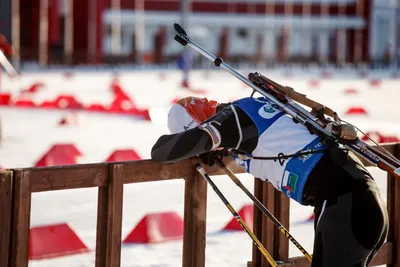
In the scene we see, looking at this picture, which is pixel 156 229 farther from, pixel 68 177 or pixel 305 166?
pixel 305 166

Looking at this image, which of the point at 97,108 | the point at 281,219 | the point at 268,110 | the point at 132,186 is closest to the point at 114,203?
the point at 268,110

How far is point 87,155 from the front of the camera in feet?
34.4

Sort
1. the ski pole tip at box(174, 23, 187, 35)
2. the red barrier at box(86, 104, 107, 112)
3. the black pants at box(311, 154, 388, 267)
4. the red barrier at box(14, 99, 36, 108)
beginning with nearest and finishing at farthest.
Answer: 1. the black pants at box(311, 154, 388, 267)
2. the ski pole tip at box(174, 23, 187, 35)
3. the red barrier at box(86, 104, 107, 112)
4. the red barrier at box(14, 99, 36, 108)

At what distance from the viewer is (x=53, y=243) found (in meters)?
5.85

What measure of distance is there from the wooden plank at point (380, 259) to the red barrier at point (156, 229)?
167 centimetres

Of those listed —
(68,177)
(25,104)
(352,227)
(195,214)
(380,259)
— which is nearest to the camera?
(352,227)

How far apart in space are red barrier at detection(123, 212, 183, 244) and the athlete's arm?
8.39 feet

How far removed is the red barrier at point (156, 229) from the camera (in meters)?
6.20

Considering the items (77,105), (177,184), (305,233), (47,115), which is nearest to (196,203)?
(305,233)

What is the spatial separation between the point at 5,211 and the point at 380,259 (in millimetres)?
2376

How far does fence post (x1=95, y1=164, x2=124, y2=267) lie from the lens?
12.8ft

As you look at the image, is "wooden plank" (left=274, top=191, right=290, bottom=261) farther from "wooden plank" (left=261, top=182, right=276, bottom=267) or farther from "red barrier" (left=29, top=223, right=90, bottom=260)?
"red barrier" (left=29, top=223, right=90, bottom=260)

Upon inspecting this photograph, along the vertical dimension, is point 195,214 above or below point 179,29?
below

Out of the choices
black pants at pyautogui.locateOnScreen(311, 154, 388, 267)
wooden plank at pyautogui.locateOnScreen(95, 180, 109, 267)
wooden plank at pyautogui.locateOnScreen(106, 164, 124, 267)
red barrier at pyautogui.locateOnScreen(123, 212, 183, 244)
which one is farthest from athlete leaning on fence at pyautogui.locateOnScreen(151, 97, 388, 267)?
red barrier at pyautogui.locateOnScreen(123, 212, 183, 244)
